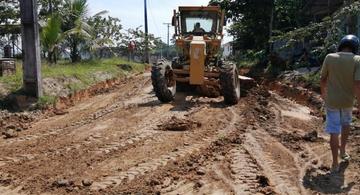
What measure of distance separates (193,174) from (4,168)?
2.69m

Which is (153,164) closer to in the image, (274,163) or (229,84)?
(274,163)

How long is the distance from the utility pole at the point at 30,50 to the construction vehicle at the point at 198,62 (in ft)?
10.1

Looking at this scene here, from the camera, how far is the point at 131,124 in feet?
33.6

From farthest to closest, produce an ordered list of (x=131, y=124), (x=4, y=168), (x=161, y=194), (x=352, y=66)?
(x=131, y=124) → (x=4, y=168) → (x=352, y=66) → (x=161, y=194)

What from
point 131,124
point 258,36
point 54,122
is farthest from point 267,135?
point 258,36

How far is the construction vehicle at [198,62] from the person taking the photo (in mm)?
12766

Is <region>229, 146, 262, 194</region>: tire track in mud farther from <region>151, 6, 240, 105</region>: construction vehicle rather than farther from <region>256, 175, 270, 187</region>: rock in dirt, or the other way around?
<region>151, 6, 240, 105</region>: construction vehicle

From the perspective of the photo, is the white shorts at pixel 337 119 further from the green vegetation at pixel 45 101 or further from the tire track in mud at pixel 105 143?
the green vegetation at pixel 45 101

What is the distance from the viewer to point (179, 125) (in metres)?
9.89

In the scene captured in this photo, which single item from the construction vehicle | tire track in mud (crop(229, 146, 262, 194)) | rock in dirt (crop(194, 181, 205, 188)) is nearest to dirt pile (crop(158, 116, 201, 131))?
tire track in mud (crop(229, 146, 262, 194))

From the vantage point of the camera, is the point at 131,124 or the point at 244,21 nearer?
the point at 131,124

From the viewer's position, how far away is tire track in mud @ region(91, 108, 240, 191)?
612cm

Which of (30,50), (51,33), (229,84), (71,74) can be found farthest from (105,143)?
(51,33)

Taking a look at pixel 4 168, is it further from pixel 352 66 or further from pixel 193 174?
pixel 352 66
